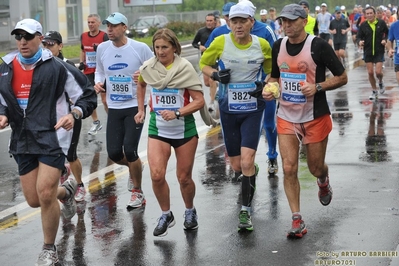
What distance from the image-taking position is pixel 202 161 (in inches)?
442

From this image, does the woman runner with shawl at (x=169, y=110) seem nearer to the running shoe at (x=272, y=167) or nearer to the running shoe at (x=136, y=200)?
the running shoe at (x=136, y=200)

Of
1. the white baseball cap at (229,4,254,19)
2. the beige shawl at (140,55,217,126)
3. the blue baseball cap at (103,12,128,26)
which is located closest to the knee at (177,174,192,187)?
the beige shawl at (140,55,217,126)

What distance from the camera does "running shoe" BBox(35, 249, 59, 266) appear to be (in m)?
6.60

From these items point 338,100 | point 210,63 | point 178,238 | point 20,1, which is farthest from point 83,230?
point 20,1

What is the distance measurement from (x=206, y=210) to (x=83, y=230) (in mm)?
1284

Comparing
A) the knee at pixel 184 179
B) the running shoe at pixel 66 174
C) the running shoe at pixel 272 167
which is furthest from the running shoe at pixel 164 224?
the running shoe at pixel 272 167

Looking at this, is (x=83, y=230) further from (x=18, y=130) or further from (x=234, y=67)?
(x=234, y=67)

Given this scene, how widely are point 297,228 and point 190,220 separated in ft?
3.35

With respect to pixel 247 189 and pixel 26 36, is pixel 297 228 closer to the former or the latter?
pixel 247 189

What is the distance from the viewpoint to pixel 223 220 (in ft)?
26.4

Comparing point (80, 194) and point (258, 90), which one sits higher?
point (258, 90)

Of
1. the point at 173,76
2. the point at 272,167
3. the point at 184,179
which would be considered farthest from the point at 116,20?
the point at 272,167

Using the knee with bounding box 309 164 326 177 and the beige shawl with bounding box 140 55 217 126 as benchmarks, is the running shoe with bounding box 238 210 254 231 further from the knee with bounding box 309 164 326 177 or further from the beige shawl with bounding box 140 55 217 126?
the beige shawl with bounding box 140 55 217 126

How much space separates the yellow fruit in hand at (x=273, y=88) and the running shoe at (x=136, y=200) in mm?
2023
